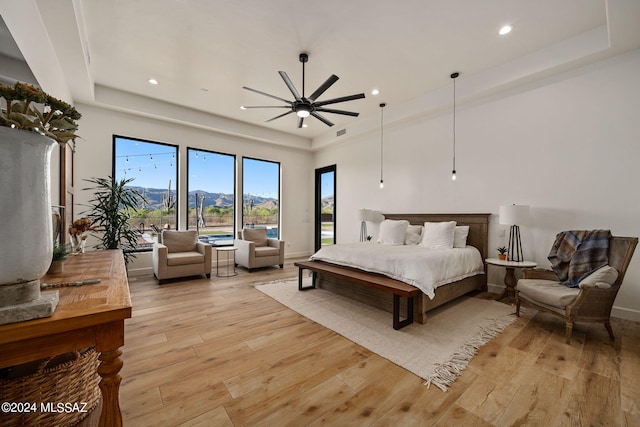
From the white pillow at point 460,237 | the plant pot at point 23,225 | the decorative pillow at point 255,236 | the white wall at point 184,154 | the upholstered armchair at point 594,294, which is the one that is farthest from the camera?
the decorative pillow at point 255,236

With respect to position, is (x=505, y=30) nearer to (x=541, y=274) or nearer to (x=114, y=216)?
(x=541, y=274)

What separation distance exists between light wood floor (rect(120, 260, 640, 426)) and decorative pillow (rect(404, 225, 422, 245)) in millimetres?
2032

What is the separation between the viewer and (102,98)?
4.55 metres

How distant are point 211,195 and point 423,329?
5.24m

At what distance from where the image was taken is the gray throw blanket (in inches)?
109

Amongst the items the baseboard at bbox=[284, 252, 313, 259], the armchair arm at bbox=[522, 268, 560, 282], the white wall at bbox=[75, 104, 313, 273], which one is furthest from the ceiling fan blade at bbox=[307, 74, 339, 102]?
the baseboard at bbox=[284, 252, 313, 259]

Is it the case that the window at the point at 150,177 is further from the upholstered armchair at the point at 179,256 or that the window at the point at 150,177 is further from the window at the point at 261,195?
the window at the point at 261,195

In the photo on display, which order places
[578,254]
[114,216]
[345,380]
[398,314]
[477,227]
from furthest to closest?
[477,227] → [114,216] → [578,254] → [398,314] → [345,380]

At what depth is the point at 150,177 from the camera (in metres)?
5.39

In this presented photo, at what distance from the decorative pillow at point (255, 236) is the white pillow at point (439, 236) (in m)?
3.51

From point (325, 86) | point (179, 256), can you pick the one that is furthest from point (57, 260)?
point (179, 256)

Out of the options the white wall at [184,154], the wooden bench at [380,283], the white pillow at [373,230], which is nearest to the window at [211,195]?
the white wall at [184,154]

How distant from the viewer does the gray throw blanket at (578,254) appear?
109 inches

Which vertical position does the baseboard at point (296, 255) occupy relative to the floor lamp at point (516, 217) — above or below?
below
